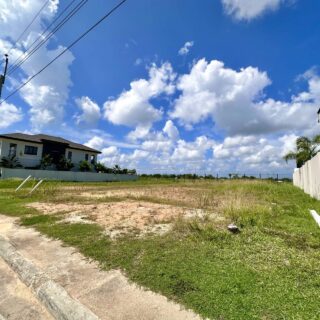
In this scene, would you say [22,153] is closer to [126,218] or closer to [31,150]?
[31,150]

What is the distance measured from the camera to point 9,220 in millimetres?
7156

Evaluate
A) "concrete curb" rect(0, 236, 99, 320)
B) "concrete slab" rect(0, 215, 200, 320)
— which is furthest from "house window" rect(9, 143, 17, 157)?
"concrete curb" rect(0, 236, 99, 320)

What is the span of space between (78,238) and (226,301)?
3314 millimetres

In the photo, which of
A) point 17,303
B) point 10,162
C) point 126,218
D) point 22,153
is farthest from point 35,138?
point 17,303

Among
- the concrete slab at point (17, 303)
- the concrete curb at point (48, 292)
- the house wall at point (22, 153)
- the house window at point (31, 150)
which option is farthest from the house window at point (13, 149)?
the concrete slab at point (17, 303)

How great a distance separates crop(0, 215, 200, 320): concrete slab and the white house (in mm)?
29163

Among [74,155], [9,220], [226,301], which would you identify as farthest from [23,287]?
[74,155]

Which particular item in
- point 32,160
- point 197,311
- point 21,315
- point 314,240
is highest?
point 32,160

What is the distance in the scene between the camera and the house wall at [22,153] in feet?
96.9

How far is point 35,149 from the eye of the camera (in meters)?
33.0

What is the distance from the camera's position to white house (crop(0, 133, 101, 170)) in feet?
98.5

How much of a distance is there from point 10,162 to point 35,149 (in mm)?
4404

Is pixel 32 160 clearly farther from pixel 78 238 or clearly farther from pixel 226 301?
pixel 226 301

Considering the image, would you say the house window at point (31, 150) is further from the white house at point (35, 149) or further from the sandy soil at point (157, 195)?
the sandy soil at point (157, 195)
